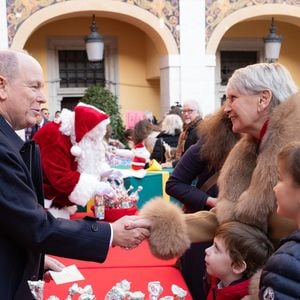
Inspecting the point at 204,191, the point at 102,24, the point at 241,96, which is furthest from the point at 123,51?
the point at 241,96

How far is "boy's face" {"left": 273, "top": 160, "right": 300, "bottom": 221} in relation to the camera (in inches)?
57.9

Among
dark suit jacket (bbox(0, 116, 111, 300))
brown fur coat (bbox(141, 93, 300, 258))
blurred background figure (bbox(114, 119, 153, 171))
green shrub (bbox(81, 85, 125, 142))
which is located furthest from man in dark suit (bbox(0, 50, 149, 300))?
green shrub (bbox(81, 85, 125, 142))

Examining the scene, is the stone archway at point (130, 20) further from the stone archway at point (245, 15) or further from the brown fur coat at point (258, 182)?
the brown fur coat at point (258, 182)

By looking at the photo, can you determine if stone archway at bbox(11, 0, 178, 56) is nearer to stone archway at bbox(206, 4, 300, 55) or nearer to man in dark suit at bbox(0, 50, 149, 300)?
stone archway at bbox(206, 4, 300, 55)

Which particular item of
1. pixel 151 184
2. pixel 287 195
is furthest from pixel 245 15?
pixel 287 195

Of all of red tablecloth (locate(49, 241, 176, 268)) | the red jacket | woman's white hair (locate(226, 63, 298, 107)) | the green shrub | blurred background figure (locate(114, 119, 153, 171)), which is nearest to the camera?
the red jacket

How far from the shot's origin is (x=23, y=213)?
1471 millimetres

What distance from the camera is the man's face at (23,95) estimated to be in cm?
155

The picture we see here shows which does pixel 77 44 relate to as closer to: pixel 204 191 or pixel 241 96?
pixel 204 191

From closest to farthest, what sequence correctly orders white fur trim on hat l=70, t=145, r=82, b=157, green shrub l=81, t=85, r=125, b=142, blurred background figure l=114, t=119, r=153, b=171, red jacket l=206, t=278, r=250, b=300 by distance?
red jacket l=206, t=278, r=250, b=300, white fur trim on hat l=70, t=145, r=82, b=157, blurred background figure l=114, t=119, r=153, b=171, green shrub l=81, t=85, r=125, b=142

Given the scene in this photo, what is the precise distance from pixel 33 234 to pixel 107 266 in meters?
1.16

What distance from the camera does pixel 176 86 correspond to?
9258 millimetres

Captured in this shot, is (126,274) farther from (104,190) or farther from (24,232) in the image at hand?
(104,190)

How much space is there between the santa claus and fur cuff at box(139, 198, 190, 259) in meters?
1.53
